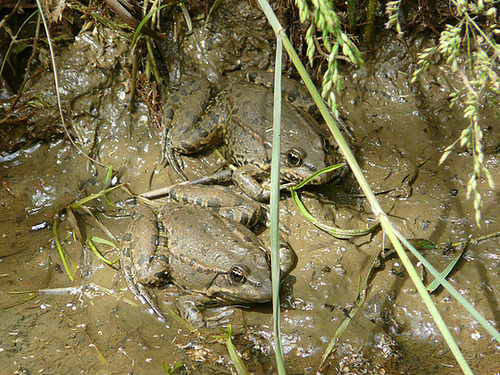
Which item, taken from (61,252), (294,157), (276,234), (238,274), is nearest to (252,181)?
(294,157)

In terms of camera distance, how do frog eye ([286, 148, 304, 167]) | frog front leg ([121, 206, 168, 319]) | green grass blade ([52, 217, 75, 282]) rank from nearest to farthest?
frog front leg ([121, 206, 168, 319]) → green grass blade ([52, 217, 75, 282]) → frog eye ([286, 148, 304, 167])

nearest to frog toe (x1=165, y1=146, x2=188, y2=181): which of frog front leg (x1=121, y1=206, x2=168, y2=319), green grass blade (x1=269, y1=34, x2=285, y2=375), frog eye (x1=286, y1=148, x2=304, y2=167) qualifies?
frog front leg (x1=121, y1=206, x2=168, y2=319)

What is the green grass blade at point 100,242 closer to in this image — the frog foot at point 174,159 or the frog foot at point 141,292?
the frog foot at point 141,292

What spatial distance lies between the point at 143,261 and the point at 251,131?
5.93 feet

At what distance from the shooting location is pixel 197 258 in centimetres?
359

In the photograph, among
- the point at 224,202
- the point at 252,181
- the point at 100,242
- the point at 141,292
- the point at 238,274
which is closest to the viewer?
the point at 238,274

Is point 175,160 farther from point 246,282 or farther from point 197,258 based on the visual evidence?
point 246,282

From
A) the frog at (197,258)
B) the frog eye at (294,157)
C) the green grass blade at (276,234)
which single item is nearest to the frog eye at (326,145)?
the frog eye at (294,157)

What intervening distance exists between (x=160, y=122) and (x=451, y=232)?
3.33 m

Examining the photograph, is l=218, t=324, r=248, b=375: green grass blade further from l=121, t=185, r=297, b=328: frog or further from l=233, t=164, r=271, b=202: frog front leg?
l=233, t=164, r=271, b=202: frog front leg

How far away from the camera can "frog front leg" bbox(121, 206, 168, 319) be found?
140 inches

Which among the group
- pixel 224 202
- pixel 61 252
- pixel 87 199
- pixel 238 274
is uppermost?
pixel 224 202

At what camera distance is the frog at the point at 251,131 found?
4180mm

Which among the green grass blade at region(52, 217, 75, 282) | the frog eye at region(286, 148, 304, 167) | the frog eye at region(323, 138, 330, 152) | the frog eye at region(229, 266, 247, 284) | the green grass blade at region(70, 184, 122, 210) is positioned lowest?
the green grass blade at region(52, 217, 75, 282)
